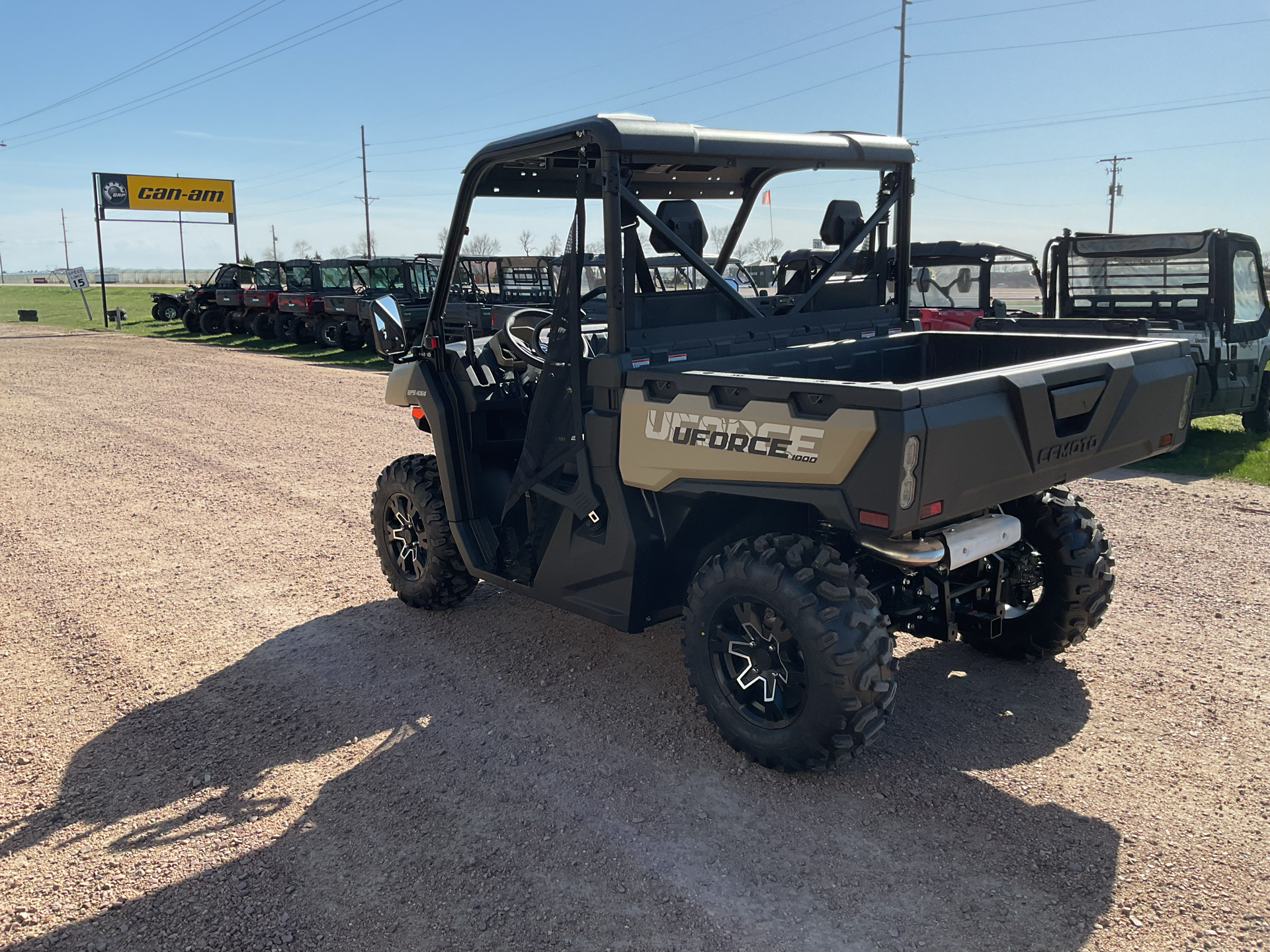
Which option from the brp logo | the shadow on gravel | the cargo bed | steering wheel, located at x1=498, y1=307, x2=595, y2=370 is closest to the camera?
the shadow on gravel

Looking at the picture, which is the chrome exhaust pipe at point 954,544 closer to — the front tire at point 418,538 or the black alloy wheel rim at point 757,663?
the black alloy wheel rim at point 757,663

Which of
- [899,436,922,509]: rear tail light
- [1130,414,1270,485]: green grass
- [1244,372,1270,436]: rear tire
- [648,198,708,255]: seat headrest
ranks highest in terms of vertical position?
[648,198,708,255]: seat headrest

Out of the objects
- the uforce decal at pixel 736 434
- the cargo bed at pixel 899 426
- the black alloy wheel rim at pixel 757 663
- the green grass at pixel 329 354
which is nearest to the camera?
the cargo bed at pixel 899 426

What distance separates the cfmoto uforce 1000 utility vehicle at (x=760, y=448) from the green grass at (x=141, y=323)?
13.2m

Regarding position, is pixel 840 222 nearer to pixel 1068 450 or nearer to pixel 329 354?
pixel 1068 450

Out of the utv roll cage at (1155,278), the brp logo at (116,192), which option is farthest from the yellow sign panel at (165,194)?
the utv roll cage at (1155,278)

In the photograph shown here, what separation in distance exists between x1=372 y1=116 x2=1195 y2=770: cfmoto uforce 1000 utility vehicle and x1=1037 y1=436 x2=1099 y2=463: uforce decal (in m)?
0.02

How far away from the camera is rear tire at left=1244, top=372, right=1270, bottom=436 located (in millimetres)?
10125

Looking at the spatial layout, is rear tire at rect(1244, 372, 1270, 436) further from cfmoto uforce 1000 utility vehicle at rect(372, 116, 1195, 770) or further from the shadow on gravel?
the shadow on gravel

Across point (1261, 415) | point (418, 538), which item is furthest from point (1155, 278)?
point (418, 538)

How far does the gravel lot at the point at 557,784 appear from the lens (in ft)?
9.36

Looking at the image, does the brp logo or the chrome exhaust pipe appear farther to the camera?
the brp logo

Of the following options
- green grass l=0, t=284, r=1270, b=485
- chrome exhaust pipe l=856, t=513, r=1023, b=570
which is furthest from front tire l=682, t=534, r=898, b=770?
green grass l=0, t=284, r=1270, b=485

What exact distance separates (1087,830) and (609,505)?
80.1 inches
